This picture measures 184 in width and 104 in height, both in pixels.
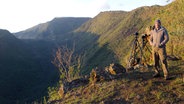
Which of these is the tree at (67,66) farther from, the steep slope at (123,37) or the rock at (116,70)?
the steep slope at (123,37)

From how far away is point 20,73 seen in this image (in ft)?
461

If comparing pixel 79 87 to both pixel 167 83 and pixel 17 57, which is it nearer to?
pixel 167 83

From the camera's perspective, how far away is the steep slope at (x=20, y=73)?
11200cm

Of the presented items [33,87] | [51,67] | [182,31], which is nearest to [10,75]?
[33,87]

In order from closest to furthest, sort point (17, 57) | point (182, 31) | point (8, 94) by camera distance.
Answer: point (182, 31), point (8, 94), point (17, 57)

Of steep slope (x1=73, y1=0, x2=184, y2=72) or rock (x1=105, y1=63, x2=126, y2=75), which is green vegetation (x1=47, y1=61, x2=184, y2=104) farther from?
steep slope (x1=73, y1=0, x2=184, y2=72)

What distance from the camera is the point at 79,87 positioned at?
15141 mm

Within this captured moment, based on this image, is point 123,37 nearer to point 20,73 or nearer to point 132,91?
point 20,73

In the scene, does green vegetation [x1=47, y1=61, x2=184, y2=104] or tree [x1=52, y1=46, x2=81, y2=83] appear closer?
green vegetation [x1=47, y1=61, x2=184, y2=104]

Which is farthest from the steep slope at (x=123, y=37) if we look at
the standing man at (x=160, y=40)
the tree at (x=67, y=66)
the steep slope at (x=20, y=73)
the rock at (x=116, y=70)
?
the steep slope at (x=20, y=73)

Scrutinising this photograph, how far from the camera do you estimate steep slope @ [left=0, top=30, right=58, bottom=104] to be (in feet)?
367

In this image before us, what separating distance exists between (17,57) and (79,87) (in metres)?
150

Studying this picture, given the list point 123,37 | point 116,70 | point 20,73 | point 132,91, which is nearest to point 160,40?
point 132,91

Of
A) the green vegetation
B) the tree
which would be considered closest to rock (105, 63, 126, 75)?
the green vegetation
